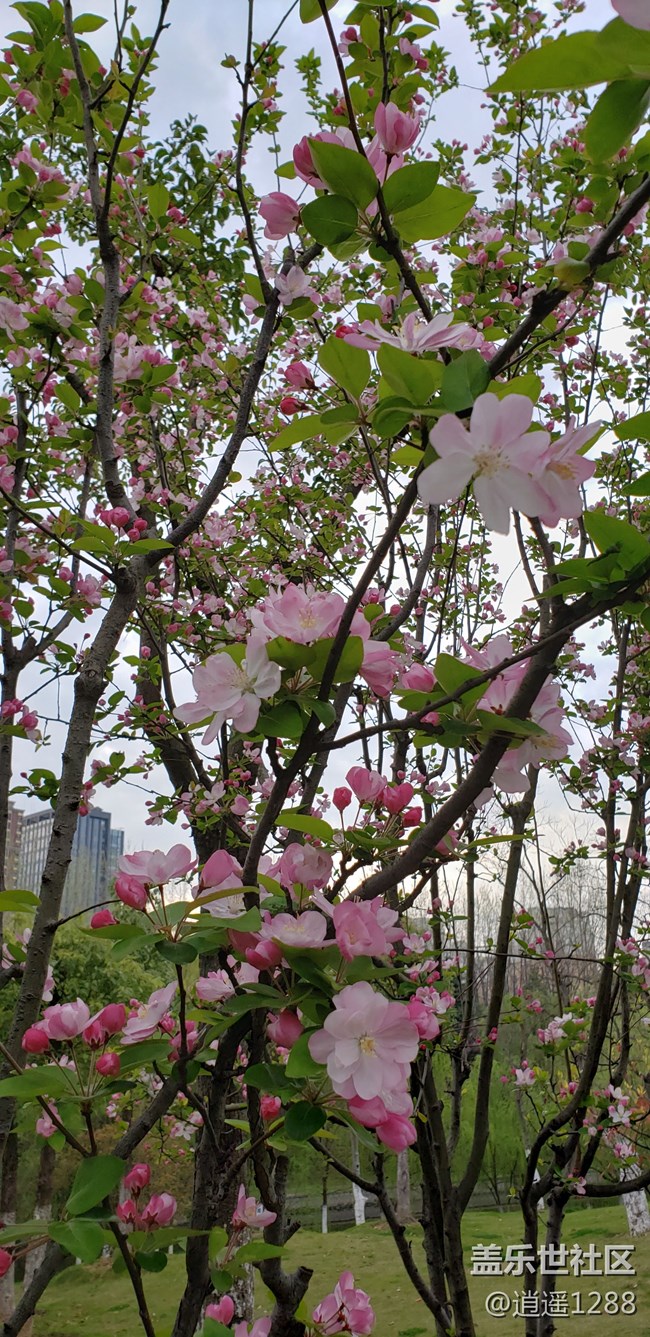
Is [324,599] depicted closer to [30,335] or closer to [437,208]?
[437,208]

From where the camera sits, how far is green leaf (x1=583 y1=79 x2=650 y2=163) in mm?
522

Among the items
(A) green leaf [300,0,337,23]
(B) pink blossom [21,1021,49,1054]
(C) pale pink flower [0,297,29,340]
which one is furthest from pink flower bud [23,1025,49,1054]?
(C) pale pink flower [0,297,29,340]

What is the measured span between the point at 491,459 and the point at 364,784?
1.46ft

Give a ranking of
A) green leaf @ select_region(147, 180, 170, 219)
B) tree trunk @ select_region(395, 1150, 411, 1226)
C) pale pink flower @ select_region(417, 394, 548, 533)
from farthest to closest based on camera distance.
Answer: tree trunk @ select_region(395, 1150, 411, 1226)
green leaf @ select_region(147, 180, 170, 219)
pale pink flower @ select_region(417, 394, 548, 533)

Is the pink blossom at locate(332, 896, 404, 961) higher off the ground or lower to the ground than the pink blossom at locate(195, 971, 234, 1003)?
higher

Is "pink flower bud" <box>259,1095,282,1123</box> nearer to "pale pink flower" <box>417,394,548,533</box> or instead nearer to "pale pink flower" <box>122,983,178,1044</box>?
"pale pink flower" <box>122,983,178,1044</box>

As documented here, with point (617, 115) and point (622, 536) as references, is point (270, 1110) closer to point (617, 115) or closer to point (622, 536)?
point (622, 536)

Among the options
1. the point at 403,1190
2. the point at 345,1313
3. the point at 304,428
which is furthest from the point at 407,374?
the point at 403,1190

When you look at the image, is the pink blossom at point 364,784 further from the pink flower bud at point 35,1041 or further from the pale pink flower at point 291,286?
the pale pink flower at point 291,286

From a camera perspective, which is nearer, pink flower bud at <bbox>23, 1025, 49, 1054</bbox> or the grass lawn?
pink flower bud at <bbox>23, 1025, 49, 1054</bbox>

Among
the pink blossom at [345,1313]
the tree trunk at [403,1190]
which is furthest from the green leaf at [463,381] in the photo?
the tree trunk at [403,1190]

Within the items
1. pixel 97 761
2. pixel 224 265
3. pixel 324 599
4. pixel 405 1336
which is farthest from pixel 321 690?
pixel 405 1336

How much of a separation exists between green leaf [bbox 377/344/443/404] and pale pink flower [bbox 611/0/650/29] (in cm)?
23

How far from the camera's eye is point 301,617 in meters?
0.73
